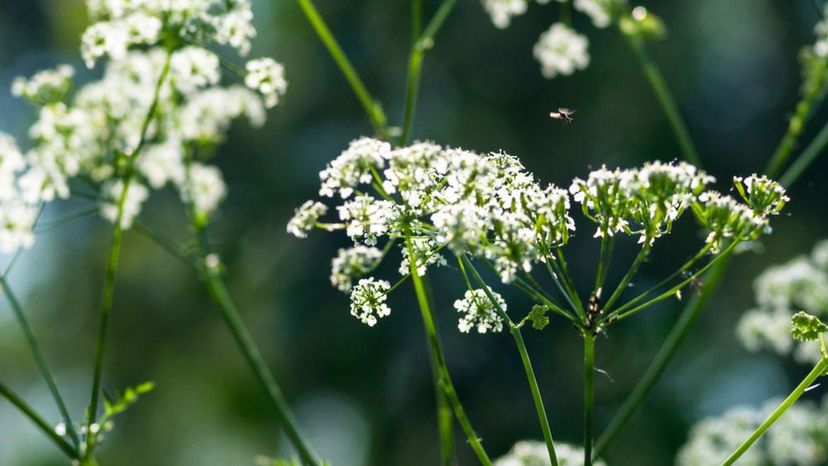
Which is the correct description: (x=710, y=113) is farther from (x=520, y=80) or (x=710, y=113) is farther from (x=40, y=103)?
(x=40, y=103)

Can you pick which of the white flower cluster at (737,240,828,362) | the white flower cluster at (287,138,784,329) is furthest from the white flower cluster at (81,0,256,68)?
the white flower cluster at (737,240,828,362)

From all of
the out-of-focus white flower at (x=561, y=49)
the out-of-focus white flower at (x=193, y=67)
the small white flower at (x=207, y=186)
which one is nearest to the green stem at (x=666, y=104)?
the out-of-focus white flower at (x=561, y=49)

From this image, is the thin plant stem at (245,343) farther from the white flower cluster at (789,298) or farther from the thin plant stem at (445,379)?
the white flower cluster at (789,298)

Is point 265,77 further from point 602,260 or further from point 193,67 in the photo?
point 602,260

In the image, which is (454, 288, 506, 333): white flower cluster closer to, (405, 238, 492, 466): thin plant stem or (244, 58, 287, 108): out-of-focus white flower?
(405, 238, 492, 466): thin plant stem

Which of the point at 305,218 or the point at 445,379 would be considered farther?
the point at 445,379

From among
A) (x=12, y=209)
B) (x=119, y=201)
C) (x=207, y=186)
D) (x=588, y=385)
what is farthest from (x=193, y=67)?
(x=588, y=385)

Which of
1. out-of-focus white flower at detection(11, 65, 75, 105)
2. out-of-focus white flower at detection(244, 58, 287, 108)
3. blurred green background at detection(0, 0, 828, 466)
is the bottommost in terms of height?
out-of-focus white flower at detection(244, 58, 287, 108)
